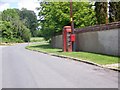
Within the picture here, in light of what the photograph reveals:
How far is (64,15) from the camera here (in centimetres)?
4759

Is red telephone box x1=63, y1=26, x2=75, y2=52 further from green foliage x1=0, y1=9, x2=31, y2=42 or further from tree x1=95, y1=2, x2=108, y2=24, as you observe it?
green foliage x1=0, y1=9, x2=31, y2=42

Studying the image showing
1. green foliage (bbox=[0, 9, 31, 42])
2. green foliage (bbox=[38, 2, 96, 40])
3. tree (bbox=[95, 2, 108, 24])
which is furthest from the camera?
green foliage (bbox=[0, 9, 31, 42])

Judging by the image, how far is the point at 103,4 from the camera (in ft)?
117

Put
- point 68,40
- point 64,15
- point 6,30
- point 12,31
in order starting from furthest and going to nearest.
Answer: point 12,31 → point 6,30 → point 64,15 → point 68,40

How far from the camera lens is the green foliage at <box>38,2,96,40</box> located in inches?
1871

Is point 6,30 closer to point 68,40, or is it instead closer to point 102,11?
point 68,40

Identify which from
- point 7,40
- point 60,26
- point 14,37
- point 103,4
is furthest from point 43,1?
point 14,37

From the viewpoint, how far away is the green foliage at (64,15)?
47.5m

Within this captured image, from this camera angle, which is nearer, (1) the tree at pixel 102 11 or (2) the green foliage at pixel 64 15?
(1) the tree at pixel 102 11

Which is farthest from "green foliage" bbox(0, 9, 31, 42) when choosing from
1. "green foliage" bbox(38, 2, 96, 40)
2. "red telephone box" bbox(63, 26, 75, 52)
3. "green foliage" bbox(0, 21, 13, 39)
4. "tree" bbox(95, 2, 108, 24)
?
"tree" bbox(95, 2, 108, 24)

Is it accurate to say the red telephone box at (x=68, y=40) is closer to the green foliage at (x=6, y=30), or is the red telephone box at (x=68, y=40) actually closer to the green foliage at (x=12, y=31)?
the green foliage at (x=12, y=31)

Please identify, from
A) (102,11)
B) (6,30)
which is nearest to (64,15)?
(102,11)

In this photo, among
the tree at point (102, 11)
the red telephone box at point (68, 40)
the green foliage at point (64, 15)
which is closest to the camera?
the red telephone box at point (68, 40)

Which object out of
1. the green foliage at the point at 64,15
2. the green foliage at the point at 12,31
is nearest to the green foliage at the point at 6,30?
the green foliage at the point at 12,31
